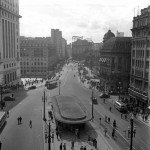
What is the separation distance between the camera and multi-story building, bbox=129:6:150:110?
60000 mm

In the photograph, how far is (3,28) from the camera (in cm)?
8656

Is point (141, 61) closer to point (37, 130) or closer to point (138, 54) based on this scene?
point (138, 54)

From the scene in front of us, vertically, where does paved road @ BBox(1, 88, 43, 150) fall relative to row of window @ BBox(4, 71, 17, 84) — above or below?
below

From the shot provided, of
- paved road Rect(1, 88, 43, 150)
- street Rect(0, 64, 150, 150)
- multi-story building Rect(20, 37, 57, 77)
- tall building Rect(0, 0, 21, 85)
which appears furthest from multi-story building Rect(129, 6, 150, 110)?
multi-story building Rect(20, 37, 57, 77)

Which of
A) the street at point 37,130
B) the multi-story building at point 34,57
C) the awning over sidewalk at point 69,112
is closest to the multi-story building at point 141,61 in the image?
the street at point 37,130

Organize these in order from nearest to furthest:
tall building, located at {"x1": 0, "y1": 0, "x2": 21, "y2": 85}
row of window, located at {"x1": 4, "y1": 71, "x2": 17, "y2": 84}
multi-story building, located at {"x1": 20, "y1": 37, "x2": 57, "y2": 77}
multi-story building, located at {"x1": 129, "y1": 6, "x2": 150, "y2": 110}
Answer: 1. multi-story building, located at {"x1": 129, "y1": 6, "x2": 150, "y2": 110}
2. tall building, located at {"x1": 0, "y1": 0, "x2": 21, "y2": 85}
3. row of window, located at {"x1": 4, "y1": 71, "x2": 17, "y2": 84}
4. multi-story building, located at {"x1": 20, "y1": 37, "x2": 57, "y2": 77}

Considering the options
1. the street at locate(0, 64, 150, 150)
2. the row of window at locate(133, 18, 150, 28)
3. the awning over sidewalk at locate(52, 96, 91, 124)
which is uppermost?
the row of window at locate(133, 18, 150, 28)

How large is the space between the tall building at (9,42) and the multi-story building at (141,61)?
149ft

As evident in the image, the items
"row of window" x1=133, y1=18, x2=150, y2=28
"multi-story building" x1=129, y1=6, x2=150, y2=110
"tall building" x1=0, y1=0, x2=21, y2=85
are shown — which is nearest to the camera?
"multi-story building" x1=129, y1=6, x2=150, y2=110

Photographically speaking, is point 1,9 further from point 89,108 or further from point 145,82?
point 145,82

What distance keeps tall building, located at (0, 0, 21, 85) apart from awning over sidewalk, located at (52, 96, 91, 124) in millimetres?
42235

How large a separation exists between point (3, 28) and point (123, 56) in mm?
44398

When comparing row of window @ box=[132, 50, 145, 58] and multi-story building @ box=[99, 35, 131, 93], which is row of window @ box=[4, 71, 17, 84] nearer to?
multi-story building @ box=[99, 35, 131, 93]

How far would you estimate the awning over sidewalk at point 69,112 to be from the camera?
128ft
